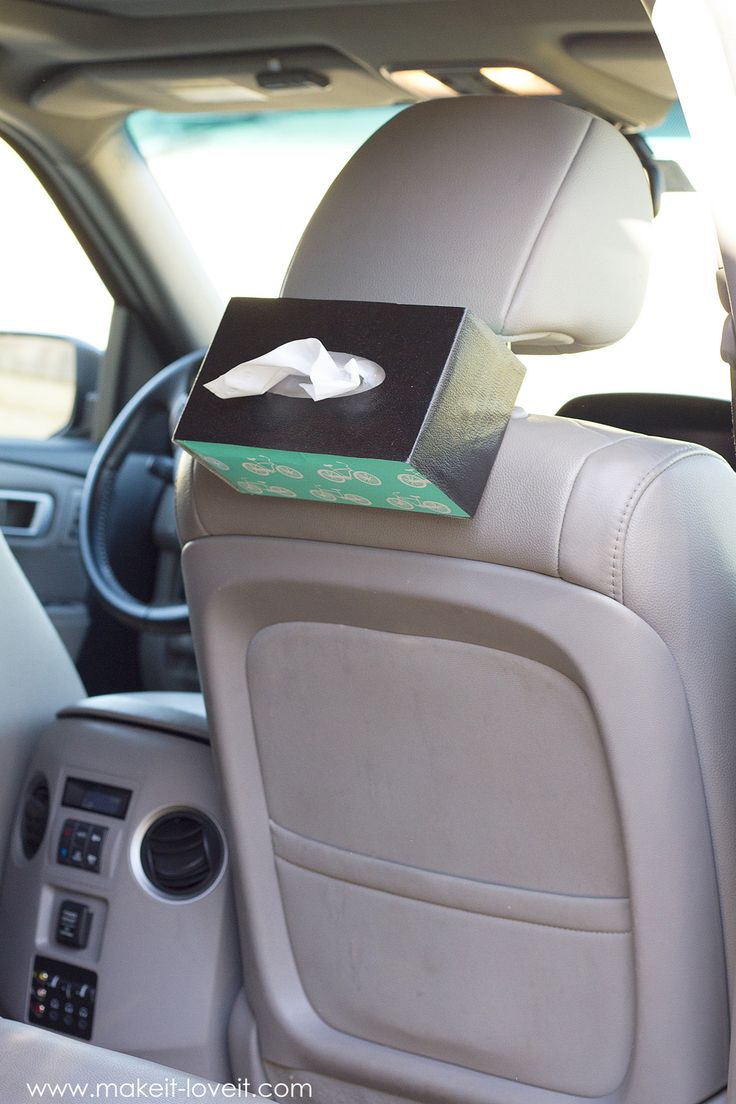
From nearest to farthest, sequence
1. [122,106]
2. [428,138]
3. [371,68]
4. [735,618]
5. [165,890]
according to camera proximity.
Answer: [735,618]
[428,138]
[165,890]
[371,68]
[122,106]

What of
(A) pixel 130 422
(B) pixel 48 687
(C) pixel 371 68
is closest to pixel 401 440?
(B) pixel 48 687

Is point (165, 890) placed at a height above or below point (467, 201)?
below

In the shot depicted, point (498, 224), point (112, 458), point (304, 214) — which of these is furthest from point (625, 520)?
point (304, 214)

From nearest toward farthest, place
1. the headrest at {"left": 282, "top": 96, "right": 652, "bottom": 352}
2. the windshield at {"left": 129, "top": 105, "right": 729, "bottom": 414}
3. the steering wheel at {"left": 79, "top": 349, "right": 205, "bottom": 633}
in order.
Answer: the headrest at {"left": 282, "top": 96, "right": 652, "bottom": 352}, the windshield at {"left": 129, "top": 105, "right": 729, "bottom": 414}, the steering wheel at {"left": 79, "top": 349, "right": 205, "bottom": 633}

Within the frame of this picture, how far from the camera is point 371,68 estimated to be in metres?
2.01

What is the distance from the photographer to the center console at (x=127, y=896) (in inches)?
60.0

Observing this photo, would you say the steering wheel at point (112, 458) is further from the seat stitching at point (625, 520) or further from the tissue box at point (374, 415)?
the seat stitching at point (625, 520)

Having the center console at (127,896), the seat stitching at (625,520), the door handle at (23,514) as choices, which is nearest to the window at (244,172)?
the door handle at (23,514)

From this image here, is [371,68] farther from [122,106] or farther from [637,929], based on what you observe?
[637,929]

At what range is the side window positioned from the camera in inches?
117

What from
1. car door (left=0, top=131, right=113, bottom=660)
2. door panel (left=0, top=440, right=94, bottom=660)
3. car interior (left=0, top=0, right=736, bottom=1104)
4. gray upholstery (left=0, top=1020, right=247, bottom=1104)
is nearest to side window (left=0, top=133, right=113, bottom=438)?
car door (left=0, top=131, right=113, bottom=660)

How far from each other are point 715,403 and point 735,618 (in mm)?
828

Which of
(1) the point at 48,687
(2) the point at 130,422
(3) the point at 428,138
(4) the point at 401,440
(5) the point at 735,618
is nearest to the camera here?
(4) the point at 401,440

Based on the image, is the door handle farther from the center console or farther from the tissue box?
the tissue box
